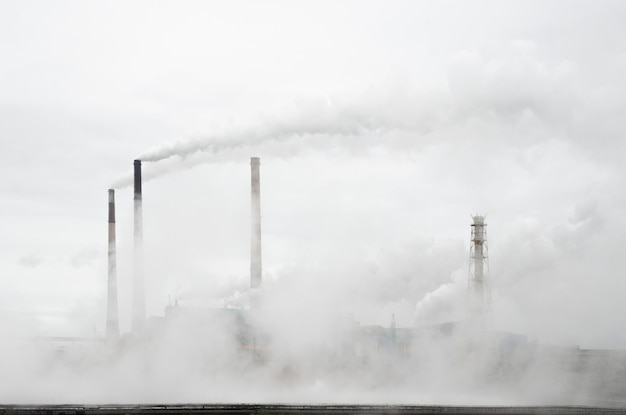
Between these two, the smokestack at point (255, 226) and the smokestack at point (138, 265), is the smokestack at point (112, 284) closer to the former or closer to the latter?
the smokestack at point (138, 265)

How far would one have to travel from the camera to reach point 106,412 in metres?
56.1

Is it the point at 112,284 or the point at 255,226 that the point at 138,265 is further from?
the point at 255,226

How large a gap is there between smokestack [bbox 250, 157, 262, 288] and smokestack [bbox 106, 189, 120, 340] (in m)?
18.3

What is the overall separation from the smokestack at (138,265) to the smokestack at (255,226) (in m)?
12.3

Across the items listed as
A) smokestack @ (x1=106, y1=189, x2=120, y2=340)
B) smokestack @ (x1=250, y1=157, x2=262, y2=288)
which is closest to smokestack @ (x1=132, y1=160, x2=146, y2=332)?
smokestack @ (x1=106, y1=189, x2=120, y2=340)

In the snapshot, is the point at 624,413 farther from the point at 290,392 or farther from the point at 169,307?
the point at 169,307

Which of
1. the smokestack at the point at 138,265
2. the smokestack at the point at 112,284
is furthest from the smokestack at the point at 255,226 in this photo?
the smokestack at the point at 112,284

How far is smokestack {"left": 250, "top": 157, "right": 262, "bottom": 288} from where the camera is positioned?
316 ft

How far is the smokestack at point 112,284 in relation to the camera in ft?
343

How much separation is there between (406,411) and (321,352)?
81.0ft

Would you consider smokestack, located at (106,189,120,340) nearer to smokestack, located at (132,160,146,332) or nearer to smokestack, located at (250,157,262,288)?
smokestack, located at (132,160,146,332)

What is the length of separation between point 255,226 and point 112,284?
68.1 feet

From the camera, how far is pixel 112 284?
10569 centimetres

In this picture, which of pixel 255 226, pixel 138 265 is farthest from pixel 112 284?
pixel 255 226
